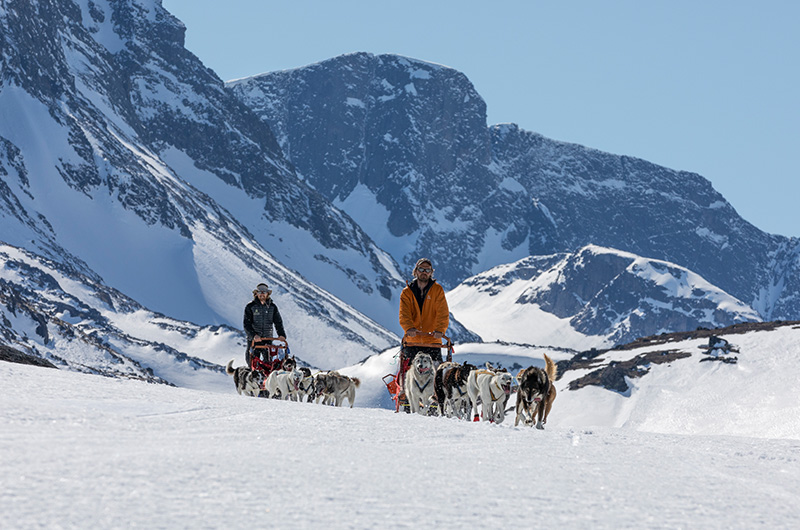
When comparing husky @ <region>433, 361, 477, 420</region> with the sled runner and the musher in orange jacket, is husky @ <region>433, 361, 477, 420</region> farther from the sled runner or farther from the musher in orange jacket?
the sled runner

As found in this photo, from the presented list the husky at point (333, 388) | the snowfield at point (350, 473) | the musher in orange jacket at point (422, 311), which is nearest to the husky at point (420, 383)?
the musher in orange jacket at point (422, 311)

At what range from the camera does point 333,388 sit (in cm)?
2147

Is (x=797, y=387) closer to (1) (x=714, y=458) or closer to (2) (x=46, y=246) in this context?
(1) (x=714, y=458)

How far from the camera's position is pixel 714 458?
9781 millimetres

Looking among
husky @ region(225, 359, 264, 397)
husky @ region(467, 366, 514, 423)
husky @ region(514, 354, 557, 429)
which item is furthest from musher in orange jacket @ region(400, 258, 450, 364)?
husky @ region(225, 359, 264, 397)

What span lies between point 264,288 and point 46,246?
172m

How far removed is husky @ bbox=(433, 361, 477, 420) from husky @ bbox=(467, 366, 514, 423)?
1.26 ft

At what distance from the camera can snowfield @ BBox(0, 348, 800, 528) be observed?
6.25 m

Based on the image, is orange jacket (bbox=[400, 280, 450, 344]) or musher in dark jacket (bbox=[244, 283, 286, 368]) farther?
musher in dark jacket (bbox=[244, 283, 286, 368])

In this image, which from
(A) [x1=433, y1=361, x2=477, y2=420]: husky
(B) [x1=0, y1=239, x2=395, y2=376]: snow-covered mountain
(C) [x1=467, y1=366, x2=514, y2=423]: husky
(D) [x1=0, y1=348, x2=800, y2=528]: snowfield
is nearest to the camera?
(D) [x1=0, y1=348, x2=800, y2=528]: snowfield

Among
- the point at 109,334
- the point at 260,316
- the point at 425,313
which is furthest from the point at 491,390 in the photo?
the point at 109,334

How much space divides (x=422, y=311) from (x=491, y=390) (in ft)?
7.28

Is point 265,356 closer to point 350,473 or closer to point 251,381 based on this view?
point 251,381

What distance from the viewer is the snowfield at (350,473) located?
20.5ft
